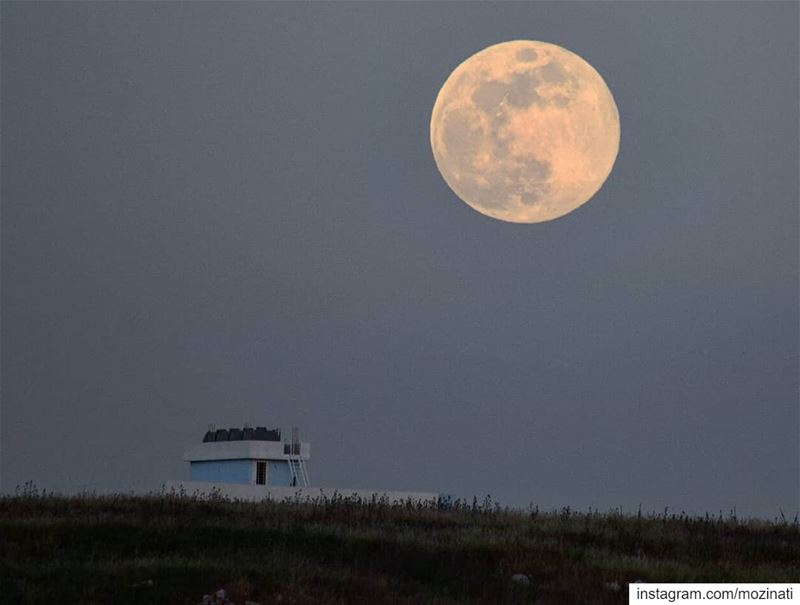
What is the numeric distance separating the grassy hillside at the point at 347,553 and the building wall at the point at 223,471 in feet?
143

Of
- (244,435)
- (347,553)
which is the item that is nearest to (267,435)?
(244,435)

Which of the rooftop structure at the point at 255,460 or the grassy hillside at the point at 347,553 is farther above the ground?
the rooftop structure at the point at 255,460

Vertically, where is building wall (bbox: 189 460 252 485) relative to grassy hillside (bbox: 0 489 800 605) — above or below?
above

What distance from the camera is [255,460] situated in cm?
7256

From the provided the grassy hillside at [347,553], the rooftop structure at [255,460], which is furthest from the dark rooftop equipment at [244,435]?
the grassy hillside at [347,553]

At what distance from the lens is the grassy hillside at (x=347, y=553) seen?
17656mm

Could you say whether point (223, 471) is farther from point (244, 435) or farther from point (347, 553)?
point (347, 553)

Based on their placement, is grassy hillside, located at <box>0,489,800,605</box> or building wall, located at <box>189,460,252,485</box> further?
building wall, located at <box>189,460,252,485</box>

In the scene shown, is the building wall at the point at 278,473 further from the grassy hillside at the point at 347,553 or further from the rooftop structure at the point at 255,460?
the grassy hillside at the point at 347,553

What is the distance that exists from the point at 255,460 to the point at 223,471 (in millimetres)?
2867

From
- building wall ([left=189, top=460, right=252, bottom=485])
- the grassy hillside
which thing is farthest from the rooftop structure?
the grassy hillside

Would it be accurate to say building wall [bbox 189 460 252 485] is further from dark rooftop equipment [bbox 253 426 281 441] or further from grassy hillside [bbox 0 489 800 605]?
grassy hillside [bbox 0 489 800 605]

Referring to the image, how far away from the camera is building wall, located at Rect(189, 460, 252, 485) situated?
72.6 meters

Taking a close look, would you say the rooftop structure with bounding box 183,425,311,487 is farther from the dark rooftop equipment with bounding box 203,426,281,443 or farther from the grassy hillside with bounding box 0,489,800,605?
the grassy hillside with bounding box 0,489,800,605
